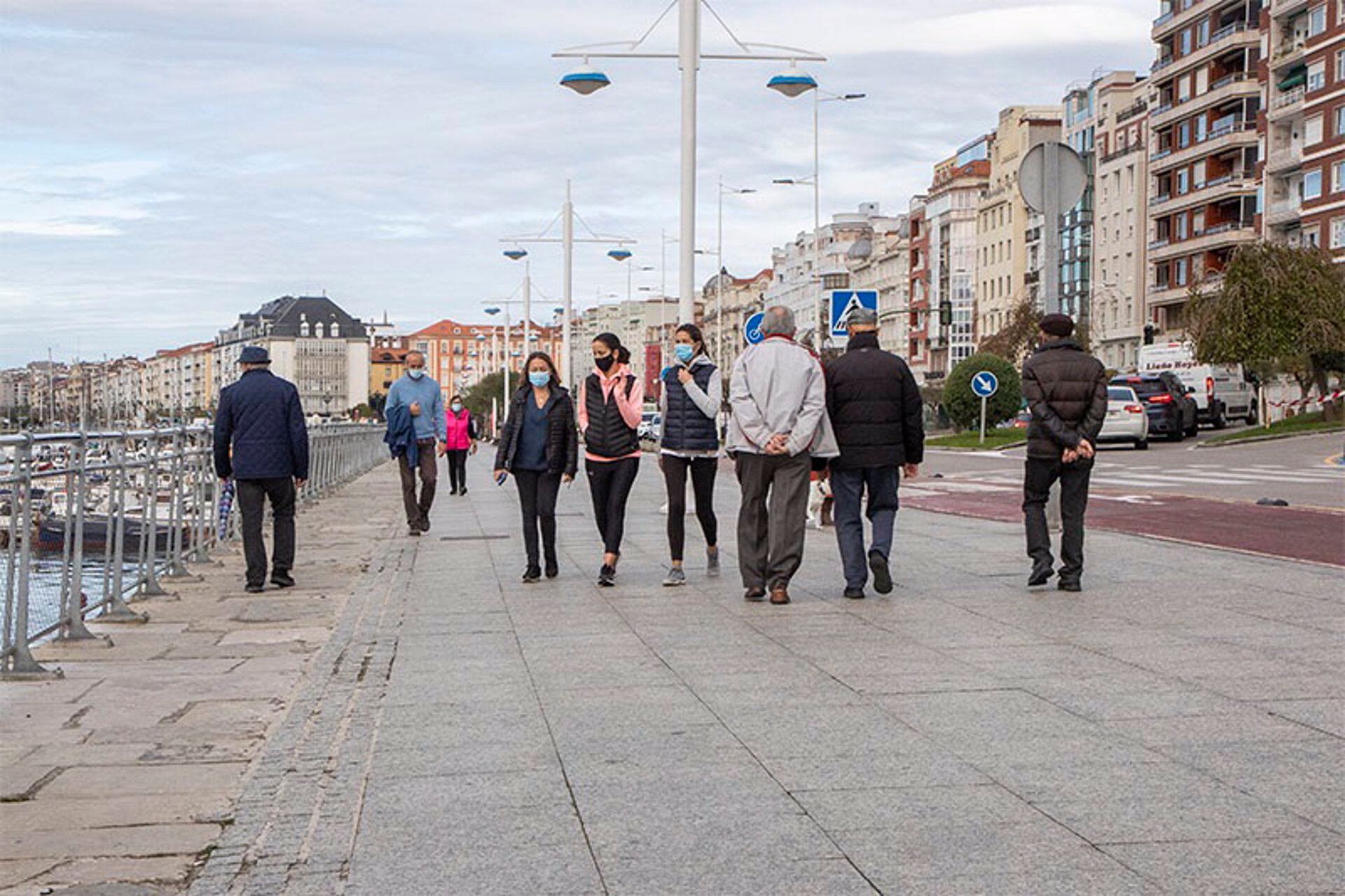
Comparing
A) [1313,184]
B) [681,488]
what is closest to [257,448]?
[681,488]

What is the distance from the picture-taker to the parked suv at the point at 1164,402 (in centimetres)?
4803

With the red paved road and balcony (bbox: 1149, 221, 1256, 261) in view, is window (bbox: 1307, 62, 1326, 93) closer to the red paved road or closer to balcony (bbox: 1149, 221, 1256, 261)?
balcony (bbox: 1149, 221, 1256, 261)

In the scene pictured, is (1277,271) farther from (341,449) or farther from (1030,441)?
(1030,441)

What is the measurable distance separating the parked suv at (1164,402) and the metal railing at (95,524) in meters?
34.9

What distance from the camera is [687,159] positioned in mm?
23109

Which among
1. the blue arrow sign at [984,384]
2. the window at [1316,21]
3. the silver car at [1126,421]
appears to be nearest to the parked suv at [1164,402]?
the silver car at [1126,421]

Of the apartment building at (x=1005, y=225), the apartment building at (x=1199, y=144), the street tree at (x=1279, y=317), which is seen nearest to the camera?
the street tree at (x=1279, y=317)

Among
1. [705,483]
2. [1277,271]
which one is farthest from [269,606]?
[1277,271]

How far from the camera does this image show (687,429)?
12734 millimetres

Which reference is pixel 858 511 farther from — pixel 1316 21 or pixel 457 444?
pixel 1316 21

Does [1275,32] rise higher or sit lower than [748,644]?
higher

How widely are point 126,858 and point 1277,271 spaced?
175 feet

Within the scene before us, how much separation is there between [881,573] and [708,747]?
17.3 ft

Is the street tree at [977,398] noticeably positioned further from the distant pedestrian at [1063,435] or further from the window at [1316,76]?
the distant pedestrian at [1063,435]
